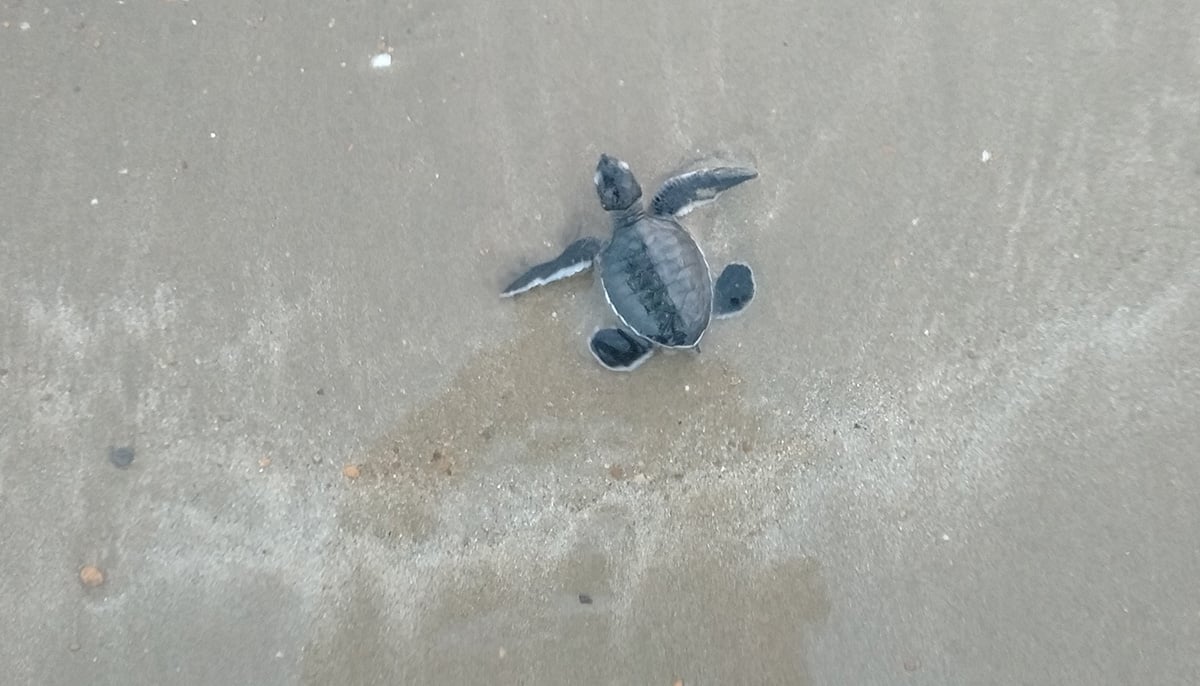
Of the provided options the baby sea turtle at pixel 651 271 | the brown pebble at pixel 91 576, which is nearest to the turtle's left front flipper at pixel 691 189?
the baby sea turtle at pixel 651 271

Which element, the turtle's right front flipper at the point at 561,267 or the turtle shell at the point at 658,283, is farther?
the turtle's right front flipper at the point at 561,267

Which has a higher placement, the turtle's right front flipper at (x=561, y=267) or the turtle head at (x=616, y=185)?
the turtle head at (x=616, y=185)

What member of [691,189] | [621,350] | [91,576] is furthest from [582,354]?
[91,576]

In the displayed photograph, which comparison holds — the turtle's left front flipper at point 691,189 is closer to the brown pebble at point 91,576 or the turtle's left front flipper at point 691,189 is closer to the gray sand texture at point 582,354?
the gray sand texture at point 582,354

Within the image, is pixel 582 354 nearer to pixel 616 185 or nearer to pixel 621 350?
pixel 621 350

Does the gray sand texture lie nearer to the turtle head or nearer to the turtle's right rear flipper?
the turtle's right rear flipper

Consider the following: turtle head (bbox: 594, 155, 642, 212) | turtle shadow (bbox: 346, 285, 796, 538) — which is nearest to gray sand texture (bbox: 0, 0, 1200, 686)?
turtle shadow (bbox: 346, 285, 796, 538)
